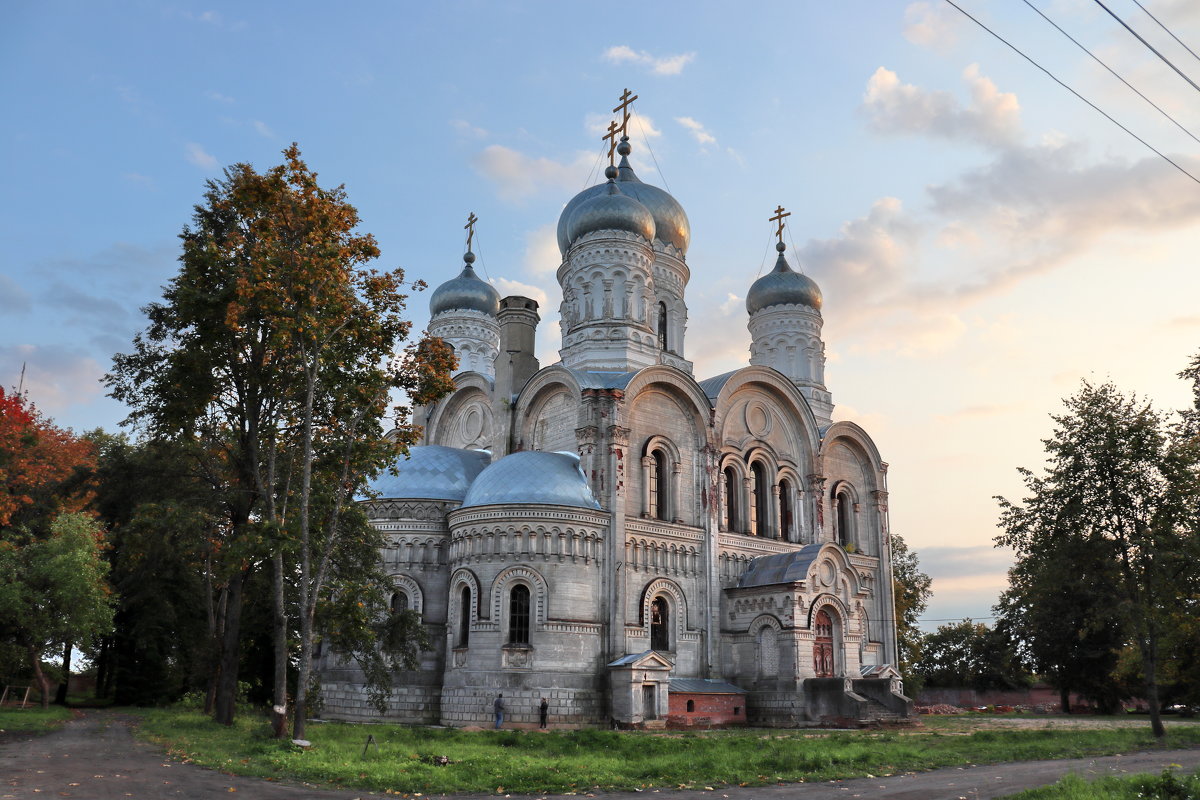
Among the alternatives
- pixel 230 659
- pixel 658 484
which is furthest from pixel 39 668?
pixel 658 484

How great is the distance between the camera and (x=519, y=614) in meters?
23.0

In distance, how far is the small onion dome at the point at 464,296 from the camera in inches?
1620

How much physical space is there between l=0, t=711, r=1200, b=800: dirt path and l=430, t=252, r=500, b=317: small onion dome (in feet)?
90.7

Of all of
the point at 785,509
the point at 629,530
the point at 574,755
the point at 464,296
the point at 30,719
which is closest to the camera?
the point at 574,755

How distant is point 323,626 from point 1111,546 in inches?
659

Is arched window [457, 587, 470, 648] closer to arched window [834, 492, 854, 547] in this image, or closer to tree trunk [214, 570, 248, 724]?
tree trunk [214, 570, 248, 724]

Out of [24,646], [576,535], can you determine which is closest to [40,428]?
[24,646]

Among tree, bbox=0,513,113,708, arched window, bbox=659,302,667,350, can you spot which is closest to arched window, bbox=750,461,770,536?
arched window, bbox=659,302,667,350

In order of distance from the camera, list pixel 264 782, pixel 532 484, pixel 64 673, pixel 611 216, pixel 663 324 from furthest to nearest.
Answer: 1. pixel 663 324
2. pixel 611 216
3. pixel 64 673
4. pixel 532 484
5. pixel 264 782

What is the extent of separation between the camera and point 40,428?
32469 mm

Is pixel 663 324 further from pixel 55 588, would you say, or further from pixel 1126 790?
pixel 1126 790

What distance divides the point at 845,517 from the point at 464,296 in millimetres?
19150

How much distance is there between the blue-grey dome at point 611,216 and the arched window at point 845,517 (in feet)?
37.5

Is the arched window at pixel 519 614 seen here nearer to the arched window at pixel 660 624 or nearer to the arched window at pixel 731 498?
the arched window at pixel 660 624
